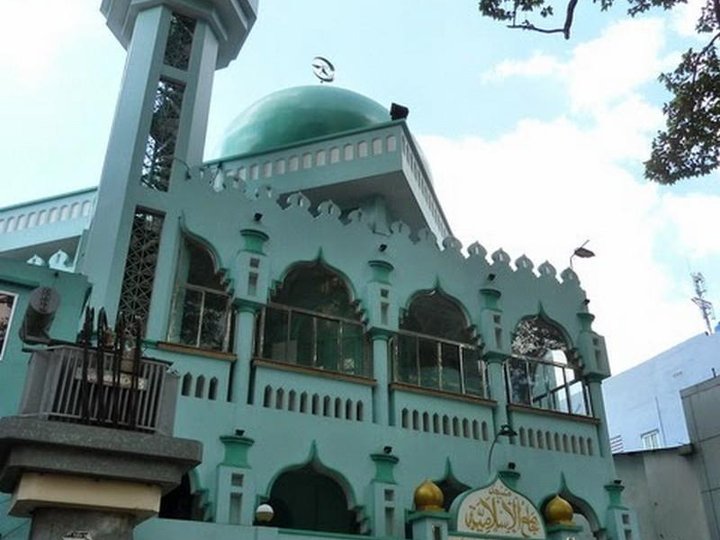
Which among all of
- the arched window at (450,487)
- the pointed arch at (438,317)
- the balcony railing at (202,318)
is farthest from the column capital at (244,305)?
the arched window at (450,487)

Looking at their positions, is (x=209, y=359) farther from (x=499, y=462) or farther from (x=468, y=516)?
(x=499, y=462)

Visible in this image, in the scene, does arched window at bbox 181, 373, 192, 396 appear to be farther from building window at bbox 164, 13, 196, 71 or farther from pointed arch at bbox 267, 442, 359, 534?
building window at bbox 164, 13, 196, 71

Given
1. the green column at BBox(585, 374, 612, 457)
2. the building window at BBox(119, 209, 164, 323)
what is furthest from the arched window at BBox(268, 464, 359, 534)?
the green column at BBox(585, 374, 612, 457)

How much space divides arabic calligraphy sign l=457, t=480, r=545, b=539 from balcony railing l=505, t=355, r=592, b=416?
107 inches

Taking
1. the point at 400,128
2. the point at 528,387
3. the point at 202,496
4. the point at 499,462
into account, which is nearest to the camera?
the point at 202,496

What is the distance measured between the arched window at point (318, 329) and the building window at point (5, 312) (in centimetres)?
383

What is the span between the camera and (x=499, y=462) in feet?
40.3

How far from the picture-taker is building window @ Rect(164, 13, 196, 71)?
13969 millimetres

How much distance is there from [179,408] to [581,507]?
731 cm

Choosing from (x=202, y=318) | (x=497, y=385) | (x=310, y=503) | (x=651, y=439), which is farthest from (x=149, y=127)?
(x=651, y=439)

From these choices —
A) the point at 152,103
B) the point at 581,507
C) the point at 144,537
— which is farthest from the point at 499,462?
the point at 152,103

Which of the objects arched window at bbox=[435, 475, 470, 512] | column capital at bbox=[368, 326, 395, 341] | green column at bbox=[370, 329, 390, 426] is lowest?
arched window at bbox=[435, 475, 470, 512]

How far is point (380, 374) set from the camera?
1202 centimetres

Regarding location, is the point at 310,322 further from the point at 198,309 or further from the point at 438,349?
the point at 438,349
